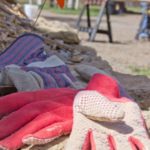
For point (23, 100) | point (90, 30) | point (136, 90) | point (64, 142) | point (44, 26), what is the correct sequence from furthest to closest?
point (90, 30) → point (44, 26) → point (136, 90) → point (23, 100) → point (64, 142)

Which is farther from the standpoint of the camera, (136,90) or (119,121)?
(136,90)

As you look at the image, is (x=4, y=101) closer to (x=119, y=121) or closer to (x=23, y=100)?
(x=23, y=100)

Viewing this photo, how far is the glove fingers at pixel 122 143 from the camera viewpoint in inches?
124

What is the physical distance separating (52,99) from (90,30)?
806 centimetres

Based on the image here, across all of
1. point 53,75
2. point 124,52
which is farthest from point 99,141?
point 124,52

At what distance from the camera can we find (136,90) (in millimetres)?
5332

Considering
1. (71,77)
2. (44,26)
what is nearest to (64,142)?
(71,77)

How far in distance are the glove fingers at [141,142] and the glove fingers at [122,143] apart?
0.15 feet

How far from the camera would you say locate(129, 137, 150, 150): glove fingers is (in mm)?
3174

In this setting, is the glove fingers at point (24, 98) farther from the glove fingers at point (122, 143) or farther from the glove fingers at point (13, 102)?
the glove fingers at point (122, 143)

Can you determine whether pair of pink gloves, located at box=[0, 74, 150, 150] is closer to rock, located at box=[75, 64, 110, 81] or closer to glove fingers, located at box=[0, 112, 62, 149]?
glove fingers, located at box=[0, 112, 62, 149]

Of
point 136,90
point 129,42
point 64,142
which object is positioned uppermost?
point 64,142

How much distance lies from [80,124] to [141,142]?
0.34m

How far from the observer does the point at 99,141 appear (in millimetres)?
3166
